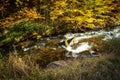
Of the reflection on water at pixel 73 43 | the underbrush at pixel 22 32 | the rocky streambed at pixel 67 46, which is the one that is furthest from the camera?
the underbrush at pixel 22 32

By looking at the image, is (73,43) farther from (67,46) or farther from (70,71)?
(70,71)

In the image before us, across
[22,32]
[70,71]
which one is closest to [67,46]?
[22,32]

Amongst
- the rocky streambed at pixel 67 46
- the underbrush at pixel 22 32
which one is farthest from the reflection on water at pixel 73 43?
the underbrush at pixel 22 32

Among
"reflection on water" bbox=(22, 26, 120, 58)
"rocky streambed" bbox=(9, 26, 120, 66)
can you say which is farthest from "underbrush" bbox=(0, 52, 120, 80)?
"reflection on water" bbox=(22, 26, 120, 58)

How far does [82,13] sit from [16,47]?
9.00 feet

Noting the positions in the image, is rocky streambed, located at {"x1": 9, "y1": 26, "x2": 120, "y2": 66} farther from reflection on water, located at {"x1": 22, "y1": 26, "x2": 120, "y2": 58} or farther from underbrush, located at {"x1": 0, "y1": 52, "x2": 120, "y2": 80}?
underbrush, located at {"x1": 0, "y1": 52, "x2": 120, "y2": 80}

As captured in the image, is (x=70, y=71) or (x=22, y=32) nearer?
(x=70, y=71)

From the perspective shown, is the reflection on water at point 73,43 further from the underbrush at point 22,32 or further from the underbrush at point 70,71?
the underbrush at point 70,71

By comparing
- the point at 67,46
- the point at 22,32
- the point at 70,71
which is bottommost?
the point at 67,46

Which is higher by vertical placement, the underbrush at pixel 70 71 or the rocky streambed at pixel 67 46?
the underbrush at pixel 70 71

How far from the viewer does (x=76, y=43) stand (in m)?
9.94

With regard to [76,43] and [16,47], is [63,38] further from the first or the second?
[16,47]

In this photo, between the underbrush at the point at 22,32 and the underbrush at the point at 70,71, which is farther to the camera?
the underbrush at the point at 22,32

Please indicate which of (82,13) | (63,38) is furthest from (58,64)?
(82,13)
